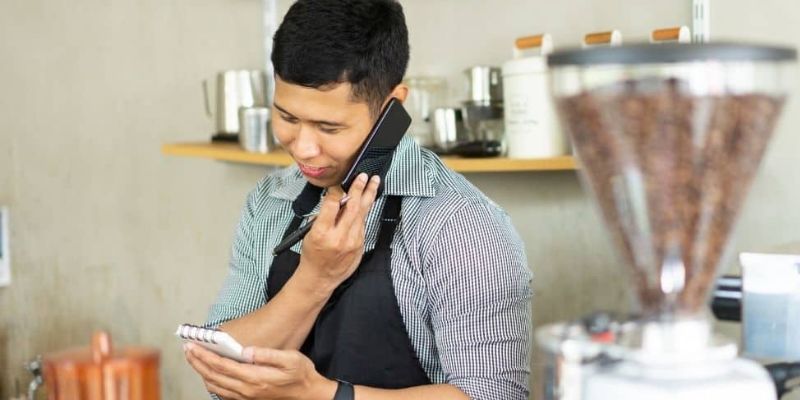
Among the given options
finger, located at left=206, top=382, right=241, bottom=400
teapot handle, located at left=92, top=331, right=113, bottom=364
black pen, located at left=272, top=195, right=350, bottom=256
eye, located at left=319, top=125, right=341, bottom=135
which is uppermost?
eye, located at left=319, top=125, right=341, bottom=135

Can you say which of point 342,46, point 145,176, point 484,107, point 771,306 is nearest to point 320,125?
point 342,46

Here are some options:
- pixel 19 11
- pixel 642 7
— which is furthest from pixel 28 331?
pixel 642 7

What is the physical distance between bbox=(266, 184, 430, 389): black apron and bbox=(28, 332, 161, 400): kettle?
719 mm

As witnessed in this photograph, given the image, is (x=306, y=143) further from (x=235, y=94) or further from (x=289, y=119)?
(x=235, y=94)

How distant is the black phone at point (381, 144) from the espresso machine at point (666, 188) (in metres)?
0.70

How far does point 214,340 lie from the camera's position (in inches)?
58.4

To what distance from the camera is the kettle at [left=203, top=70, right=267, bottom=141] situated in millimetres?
3059

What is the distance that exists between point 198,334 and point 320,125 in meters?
0.35

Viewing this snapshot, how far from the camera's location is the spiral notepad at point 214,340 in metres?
1.48

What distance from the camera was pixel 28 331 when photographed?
13.5 ft

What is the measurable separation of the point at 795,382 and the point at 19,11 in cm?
345

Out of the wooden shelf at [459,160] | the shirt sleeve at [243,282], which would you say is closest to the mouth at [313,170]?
the shirt sleeve at [243,282]

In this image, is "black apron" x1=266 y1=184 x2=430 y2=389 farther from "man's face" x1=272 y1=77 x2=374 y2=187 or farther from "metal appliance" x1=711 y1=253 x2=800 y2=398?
"metal appliance" x1=711 y1=253 x2=800 y2=398

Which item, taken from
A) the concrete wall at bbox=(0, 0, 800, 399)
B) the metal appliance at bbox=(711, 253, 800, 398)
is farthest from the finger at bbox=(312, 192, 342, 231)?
the concrete wall at bbox=(0, 0, 800, 399)
